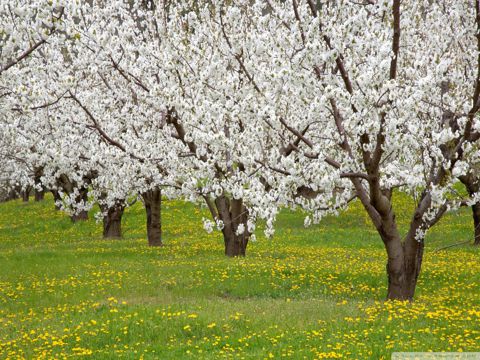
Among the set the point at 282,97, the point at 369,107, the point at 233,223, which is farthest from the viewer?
the point at 233,223

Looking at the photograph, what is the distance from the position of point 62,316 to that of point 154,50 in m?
8.38

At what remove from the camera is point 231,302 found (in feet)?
45.6

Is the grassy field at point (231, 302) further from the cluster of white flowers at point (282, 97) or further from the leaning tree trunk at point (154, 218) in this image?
the cluster of white flowers at point (282, 97)

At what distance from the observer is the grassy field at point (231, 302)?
10227 mm

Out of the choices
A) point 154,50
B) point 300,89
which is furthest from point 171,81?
point 300,89

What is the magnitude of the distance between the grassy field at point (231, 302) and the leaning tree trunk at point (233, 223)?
3.66 feet

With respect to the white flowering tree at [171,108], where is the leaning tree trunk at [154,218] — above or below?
below

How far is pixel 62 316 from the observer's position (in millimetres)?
12719

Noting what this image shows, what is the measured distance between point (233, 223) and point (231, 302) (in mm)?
6631

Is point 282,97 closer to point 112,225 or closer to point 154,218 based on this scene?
point 154,218

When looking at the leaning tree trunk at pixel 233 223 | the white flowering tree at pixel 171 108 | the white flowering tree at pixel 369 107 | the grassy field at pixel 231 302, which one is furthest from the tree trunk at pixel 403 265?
the leaning tree trunk at pixel 233 223

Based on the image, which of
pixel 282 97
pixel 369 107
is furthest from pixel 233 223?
pixel 369 107

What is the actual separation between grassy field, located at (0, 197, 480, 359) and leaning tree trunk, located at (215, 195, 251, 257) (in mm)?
1115

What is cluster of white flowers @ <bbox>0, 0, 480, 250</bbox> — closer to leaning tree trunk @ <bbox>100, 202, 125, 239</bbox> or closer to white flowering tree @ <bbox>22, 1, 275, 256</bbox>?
white flowering tree @ <bbox>22, 1, 275, 256</bbox>
